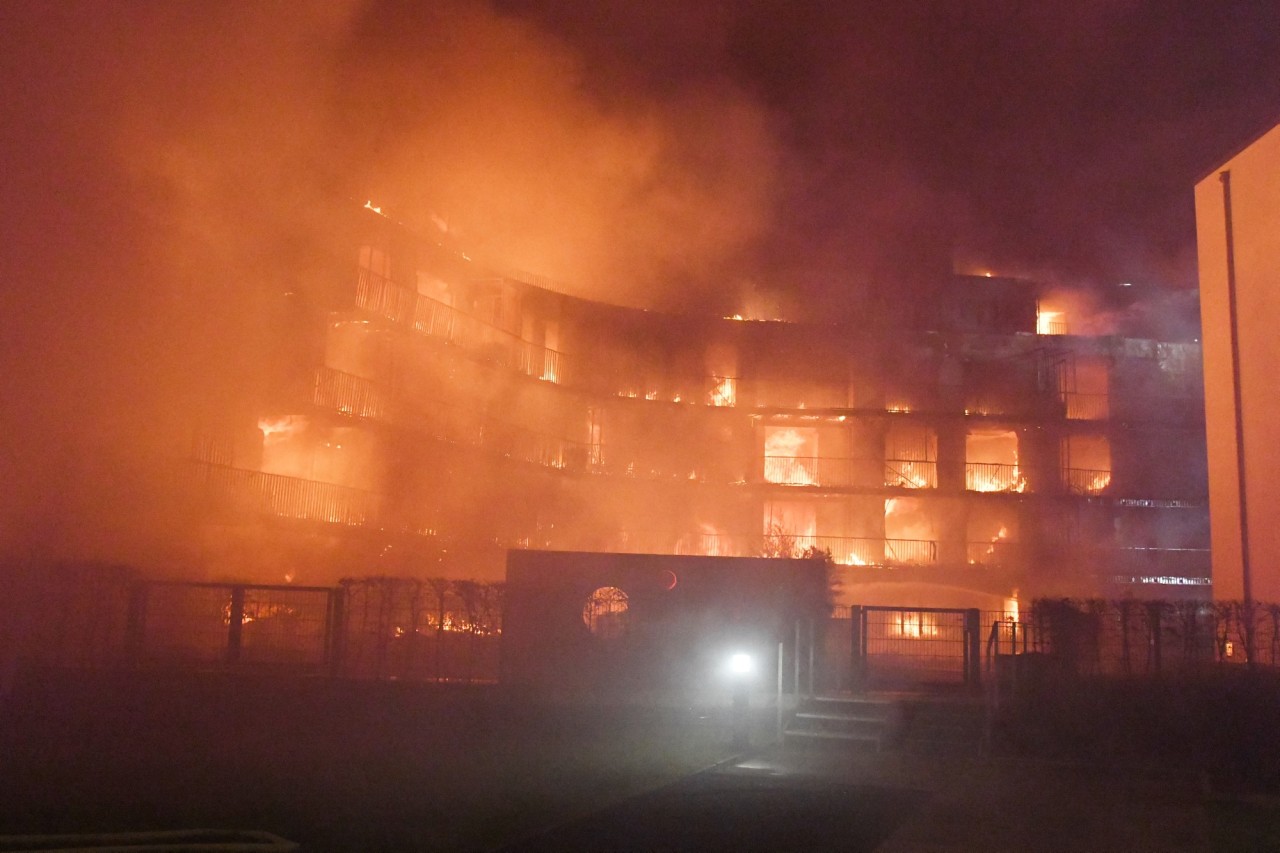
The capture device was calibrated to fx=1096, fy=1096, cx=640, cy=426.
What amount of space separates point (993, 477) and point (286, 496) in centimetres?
2153

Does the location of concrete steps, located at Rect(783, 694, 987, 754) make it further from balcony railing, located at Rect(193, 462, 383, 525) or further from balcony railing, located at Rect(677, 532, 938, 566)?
balcony railing, located at Rect(677, 532, 938, 566)

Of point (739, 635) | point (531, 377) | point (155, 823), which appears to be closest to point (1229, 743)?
point (739, 635)

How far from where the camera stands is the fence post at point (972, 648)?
13.8 meters

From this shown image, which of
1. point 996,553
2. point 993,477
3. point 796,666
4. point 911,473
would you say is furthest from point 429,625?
point 993,477

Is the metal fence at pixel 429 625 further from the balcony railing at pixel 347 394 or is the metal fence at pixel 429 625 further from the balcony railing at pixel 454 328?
the balcony railing at pixel 454 328

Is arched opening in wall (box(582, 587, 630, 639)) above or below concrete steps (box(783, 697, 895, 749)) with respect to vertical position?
above

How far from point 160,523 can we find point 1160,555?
26956mm

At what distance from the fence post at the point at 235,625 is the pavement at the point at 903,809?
6991mm

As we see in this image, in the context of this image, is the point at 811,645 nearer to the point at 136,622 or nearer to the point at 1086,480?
the point at 136,622

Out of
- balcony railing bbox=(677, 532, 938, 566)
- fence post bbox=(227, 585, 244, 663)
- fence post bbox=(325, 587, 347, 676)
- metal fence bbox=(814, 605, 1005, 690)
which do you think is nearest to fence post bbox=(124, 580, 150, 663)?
fence post bbox=(227, 585, 244, 663)

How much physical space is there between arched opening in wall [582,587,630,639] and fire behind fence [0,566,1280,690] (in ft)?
4.46

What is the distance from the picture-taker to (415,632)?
14.8 m

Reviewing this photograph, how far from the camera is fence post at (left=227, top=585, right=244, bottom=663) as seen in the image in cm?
1402

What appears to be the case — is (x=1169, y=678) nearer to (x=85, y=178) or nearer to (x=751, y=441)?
(x=85, y=178)
